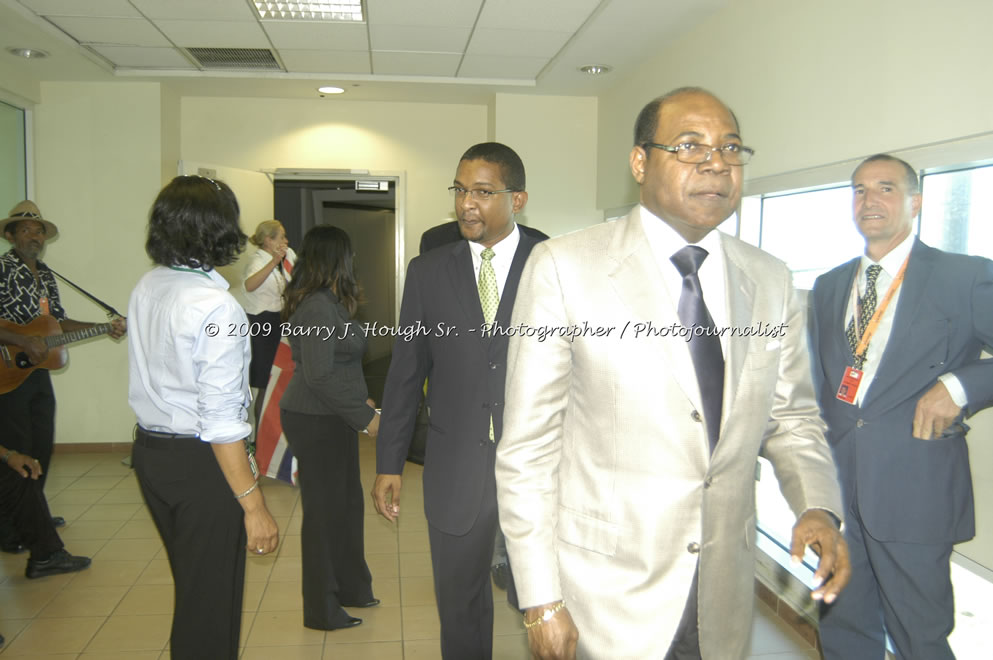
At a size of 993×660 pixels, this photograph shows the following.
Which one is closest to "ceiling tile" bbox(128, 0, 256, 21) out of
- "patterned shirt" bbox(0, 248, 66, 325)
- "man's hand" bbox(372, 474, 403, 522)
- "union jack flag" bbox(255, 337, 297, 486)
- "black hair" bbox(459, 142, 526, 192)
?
"patterned shirt" bbox(0, 248, 66, 325)

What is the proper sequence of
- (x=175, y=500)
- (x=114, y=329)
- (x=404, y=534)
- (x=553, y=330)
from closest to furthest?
(x=553, y=330) → (x=175, y=500) → (x=404, y=534) → (x=114, y=329)

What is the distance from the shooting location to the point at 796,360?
1554 mm

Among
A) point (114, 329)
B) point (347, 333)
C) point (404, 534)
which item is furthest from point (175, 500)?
point (114, 329)

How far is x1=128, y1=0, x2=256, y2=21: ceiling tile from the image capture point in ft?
14.5

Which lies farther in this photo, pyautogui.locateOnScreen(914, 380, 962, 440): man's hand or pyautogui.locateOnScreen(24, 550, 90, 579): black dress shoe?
pyautogui.locateOnScreen(24, 550, 90, 579): black dress shoe

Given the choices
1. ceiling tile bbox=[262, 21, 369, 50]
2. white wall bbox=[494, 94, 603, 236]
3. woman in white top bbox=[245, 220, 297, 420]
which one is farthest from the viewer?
white wall bbox=[494, 94, 603, 236]

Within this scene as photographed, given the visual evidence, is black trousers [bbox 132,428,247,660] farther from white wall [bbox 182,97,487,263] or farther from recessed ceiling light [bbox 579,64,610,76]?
white wall [bbox 182,97,487,263]

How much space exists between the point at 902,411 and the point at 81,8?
16.1 ft

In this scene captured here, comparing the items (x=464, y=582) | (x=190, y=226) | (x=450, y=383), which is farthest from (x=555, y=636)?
(x=190, y=226)

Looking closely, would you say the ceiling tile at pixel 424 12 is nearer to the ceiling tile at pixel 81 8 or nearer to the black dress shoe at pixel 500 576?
the ceiling tile at pixel 81 8

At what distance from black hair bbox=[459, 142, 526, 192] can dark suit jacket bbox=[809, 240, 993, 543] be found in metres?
1.31

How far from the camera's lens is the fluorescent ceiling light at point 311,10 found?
4.54m

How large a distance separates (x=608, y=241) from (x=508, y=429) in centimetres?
42

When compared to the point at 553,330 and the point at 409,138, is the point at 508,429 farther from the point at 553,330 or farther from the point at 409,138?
the point at 409,138
